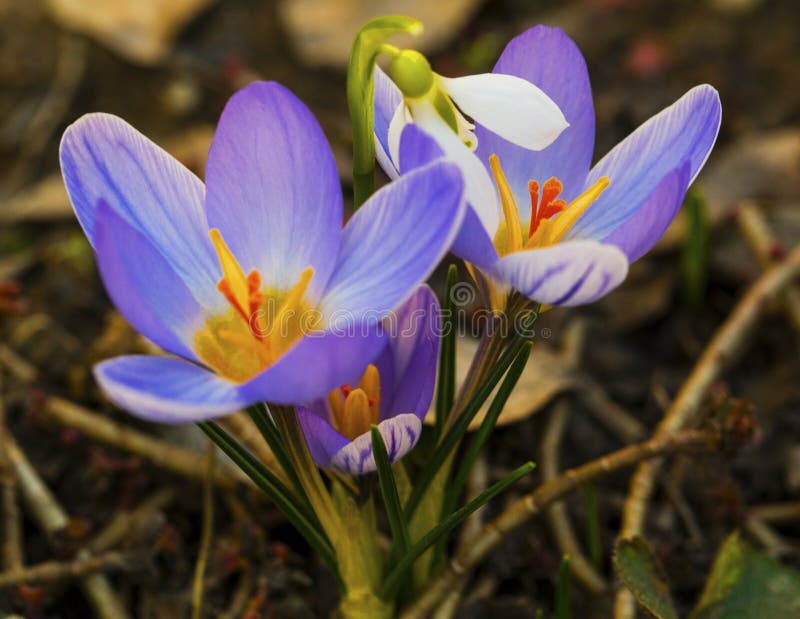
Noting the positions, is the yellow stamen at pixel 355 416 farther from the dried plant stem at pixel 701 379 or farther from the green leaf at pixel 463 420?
the dried plant stem at pixel 701 379

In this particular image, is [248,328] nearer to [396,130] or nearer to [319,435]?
[319,435]

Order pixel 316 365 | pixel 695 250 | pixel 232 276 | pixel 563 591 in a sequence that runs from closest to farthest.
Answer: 1. pixel 316 365
2. pixel 232 276
3. pixel 563 591
4. pixel 695 250

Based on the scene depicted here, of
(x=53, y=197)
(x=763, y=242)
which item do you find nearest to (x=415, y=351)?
(x=763, y=242)

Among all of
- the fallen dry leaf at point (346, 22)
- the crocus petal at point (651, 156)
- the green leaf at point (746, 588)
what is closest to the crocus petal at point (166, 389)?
the crocus petal at point (651, 156)

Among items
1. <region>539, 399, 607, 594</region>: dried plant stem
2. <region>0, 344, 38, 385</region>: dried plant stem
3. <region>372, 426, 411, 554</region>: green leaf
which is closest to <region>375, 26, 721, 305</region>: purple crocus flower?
<region>372, 426, 411, 554</region>: green leaf

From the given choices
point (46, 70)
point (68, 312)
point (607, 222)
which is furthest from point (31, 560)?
point (46, 70)

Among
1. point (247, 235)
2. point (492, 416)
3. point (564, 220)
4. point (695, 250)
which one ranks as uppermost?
point (247, 235)

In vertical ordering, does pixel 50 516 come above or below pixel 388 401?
below
